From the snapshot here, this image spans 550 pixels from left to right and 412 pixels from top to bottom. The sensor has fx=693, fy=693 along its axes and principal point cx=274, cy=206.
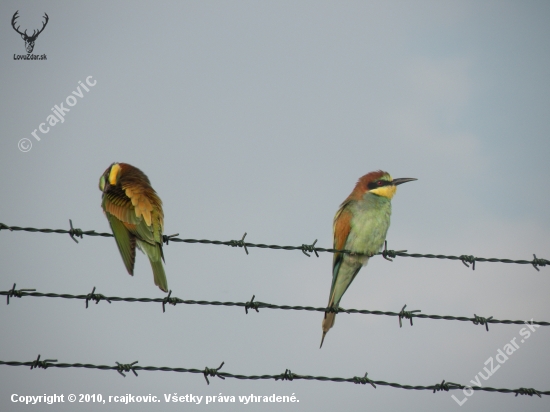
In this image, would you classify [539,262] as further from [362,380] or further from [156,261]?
[156,261]

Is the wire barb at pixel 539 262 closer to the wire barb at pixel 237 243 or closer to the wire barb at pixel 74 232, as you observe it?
the wire barb at pixel 237 243

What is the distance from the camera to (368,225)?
22.1 feet

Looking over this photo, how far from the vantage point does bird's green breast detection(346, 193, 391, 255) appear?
670cm

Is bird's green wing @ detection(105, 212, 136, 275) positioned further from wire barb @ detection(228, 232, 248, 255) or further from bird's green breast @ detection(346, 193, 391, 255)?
bird's green breast @ detection(346, 193, 391, 255)

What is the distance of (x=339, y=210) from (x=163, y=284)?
2198 mm

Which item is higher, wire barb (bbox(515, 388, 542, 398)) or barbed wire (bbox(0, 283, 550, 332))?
barbed wire (bbox(0, 283, 550, 332))

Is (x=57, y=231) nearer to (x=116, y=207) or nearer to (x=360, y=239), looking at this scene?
(x=116, y=207)

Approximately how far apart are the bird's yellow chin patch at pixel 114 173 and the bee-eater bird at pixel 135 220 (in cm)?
9

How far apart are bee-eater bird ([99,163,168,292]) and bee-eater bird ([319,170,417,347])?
1.83m

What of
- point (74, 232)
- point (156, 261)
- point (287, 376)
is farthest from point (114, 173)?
point (287, 376)

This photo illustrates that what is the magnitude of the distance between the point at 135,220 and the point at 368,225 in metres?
2.23

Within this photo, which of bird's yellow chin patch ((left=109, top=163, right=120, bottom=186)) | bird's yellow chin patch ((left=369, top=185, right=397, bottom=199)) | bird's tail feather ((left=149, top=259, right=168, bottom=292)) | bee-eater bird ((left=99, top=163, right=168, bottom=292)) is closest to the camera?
bird's tail feather ((left=149, top=259, right=168, bottom=292))

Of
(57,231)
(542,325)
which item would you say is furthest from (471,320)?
(57,231)

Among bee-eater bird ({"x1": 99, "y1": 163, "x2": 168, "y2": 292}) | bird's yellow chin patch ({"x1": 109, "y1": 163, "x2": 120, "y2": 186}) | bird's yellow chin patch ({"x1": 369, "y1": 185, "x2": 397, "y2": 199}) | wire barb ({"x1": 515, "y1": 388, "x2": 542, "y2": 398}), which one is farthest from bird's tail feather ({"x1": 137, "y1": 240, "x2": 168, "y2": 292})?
wire barb ({"x1": 515, "y1": 388, "x2": 542, "y2": 398})
